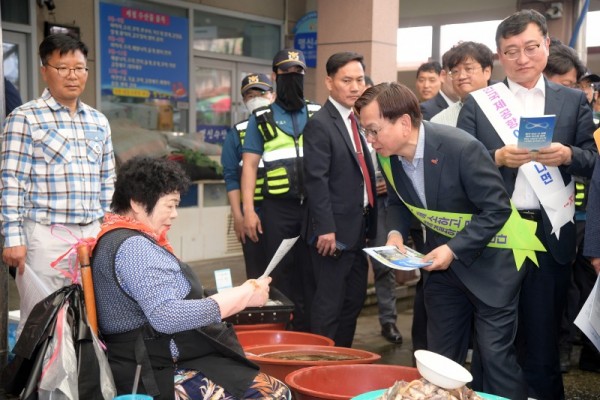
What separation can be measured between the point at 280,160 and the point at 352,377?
2.22m

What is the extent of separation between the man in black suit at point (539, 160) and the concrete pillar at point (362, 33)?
370 cm

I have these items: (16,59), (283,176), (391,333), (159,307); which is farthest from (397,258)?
(16,59)

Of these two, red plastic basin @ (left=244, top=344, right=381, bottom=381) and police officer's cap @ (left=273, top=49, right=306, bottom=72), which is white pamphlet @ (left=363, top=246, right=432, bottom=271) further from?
police officer's cap @ (left=273, top=49, right=306, bottom=72)

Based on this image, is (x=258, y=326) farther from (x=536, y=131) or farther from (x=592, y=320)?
(x=536, y=131)

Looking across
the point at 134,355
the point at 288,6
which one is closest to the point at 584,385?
the point at 134,355

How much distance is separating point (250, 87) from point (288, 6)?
6649mm

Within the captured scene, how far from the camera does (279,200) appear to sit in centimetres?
559

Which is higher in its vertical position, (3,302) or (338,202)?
(338,202)

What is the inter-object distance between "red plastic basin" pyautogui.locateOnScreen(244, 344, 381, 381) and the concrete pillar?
408 centimetres

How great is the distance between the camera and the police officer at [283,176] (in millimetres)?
5559

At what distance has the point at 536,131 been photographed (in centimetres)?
370

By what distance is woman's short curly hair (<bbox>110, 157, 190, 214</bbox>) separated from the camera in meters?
3.26

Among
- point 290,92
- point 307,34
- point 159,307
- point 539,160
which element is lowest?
point 159,307

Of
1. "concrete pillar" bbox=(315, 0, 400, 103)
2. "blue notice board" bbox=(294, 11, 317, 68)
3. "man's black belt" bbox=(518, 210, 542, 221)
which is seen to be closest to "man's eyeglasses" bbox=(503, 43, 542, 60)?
"man's black belt" bbox=(518, 210, 542, 221)
